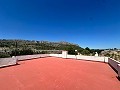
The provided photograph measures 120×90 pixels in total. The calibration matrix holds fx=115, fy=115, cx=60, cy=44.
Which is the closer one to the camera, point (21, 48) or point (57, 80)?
point (57, 80)

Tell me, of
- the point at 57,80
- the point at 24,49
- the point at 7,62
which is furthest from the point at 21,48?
the point at 57,80

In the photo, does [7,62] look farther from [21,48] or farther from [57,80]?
[21,48]

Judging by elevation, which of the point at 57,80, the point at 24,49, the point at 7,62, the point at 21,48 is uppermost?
the point at 21,48

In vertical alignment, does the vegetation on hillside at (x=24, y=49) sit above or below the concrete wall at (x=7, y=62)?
above

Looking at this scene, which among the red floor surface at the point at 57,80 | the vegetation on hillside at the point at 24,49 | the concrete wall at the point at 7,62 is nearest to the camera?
the red floor surface at the point at 57,80

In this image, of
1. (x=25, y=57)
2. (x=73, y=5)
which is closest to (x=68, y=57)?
(x=25, y=57)

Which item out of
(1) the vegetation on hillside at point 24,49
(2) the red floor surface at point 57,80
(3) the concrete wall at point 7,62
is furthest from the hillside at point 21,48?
(2) the red floor surface at point 57,80

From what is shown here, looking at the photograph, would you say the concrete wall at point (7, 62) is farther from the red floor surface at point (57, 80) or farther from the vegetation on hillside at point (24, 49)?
the vegetation on hillside at point (24, 49)

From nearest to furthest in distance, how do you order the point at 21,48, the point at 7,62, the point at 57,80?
the point at 57,80
the point at 7,62
the point at 21,48

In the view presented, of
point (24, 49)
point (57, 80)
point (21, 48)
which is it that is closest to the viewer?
point (57, 80)

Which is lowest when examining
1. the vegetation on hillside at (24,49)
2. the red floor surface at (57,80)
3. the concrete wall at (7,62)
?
the red floor surface at (57,80)

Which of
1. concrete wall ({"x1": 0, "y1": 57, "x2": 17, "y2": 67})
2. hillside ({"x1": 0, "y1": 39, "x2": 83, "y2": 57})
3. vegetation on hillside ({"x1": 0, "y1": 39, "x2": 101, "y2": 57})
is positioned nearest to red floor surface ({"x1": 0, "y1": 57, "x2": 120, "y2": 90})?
concrete wall ({"x1": 0, "y1": 57, "x2": 17, "y2": 67})

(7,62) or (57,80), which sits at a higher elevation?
(7,62)

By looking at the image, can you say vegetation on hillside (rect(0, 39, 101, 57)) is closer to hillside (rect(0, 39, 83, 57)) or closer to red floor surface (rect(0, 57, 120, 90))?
hillside (rect(0, 39, 83, 57))
